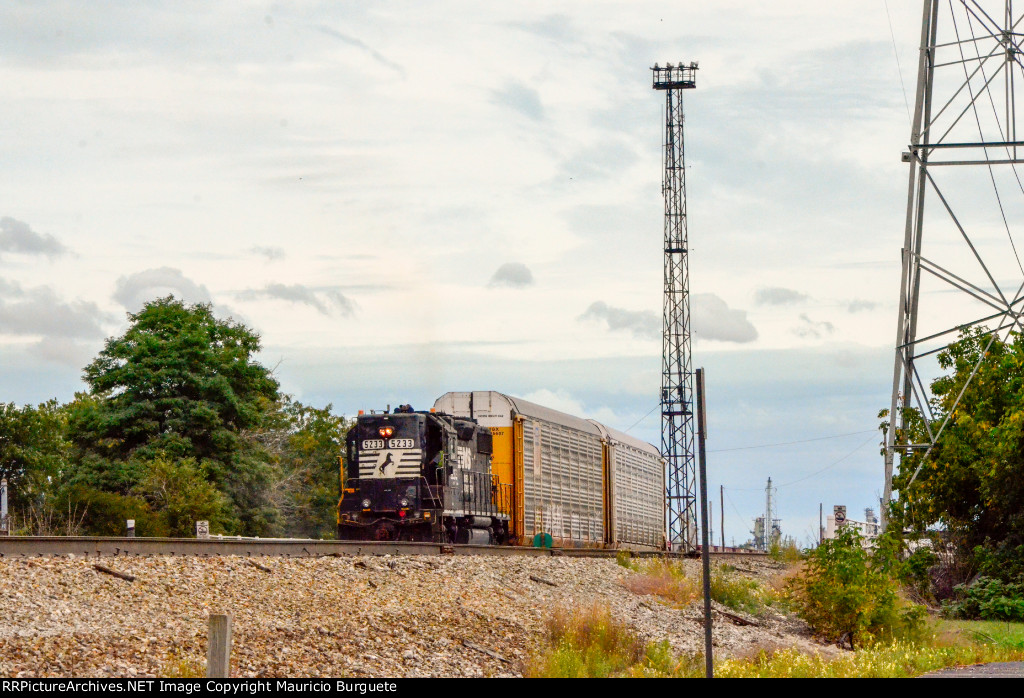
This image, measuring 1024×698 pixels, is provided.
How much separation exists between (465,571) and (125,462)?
25.6m

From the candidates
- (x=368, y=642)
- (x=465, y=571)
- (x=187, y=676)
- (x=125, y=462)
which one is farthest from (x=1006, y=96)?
(x=125, y=462)

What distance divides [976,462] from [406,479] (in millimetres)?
11875

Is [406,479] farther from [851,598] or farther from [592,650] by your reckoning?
[592,650]

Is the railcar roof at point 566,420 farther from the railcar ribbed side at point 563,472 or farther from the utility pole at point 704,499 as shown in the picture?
the utility pole at point 704,499

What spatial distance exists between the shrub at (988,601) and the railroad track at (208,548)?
8891 millimetres

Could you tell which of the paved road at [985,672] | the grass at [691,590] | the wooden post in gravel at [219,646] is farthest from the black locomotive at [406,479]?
the wooden post in gravel at [219,646]

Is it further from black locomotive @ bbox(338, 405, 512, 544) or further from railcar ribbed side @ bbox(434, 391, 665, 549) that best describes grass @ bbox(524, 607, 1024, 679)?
railcar ribbed side @ bbox(434, 391, 665, 549)

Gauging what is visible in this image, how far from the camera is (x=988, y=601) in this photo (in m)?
24.3

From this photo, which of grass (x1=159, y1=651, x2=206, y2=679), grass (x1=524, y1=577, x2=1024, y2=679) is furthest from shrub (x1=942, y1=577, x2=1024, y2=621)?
grass (x1=159, y1=651, x2=206, y2=679)

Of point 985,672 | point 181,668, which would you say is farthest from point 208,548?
point 985,672

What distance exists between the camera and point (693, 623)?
71.7ft

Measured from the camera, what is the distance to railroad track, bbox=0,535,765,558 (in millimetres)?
15430

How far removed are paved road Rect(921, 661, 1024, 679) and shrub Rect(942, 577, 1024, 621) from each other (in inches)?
333

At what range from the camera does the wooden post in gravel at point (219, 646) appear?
365 inches
